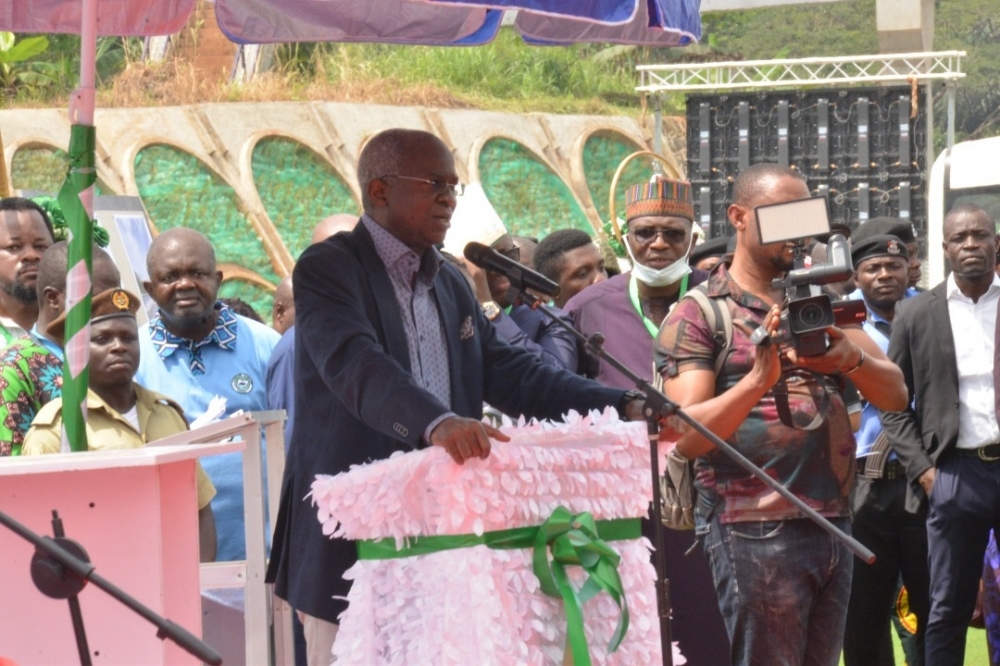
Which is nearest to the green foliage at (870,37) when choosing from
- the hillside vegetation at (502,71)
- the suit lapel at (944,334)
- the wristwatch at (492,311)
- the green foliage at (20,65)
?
the hillside vegetation at (502,71)

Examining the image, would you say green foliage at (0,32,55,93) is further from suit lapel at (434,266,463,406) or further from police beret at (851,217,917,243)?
suit lapel at (434,266,463,406)

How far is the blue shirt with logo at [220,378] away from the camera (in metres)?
6.07

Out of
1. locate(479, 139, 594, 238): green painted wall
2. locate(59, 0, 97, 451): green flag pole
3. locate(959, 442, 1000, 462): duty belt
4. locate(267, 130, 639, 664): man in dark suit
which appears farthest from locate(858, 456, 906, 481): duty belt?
locate(479, 139, 594, 238): green painted wall

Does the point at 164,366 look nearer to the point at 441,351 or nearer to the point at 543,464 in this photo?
the point at 441,351

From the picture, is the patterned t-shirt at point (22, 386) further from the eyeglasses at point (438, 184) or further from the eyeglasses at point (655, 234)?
the eyeglasses at point (655, 234)

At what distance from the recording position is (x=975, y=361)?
7.38 metres

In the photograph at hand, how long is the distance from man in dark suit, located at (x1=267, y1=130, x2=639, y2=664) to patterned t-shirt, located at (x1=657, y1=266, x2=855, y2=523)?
18.0 inches

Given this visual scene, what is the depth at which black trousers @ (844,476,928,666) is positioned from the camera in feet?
23.6

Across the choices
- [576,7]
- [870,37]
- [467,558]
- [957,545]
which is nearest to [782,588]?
[467,558]

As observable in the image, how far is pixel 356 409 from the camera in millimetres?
3947

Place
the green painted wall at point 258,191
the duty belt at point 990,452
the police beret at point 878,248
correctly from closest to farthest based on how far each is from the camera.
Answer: the duty belt at point 990,452, the police beret at point 878,248, the green painted wall at point 258,191

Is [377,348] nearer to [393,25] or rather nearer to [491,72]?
[393,25]

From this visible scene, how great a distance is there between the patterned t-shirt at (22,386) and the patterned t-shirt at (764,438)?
86.1 inches

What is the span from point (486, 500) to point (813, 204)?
1394 mm
